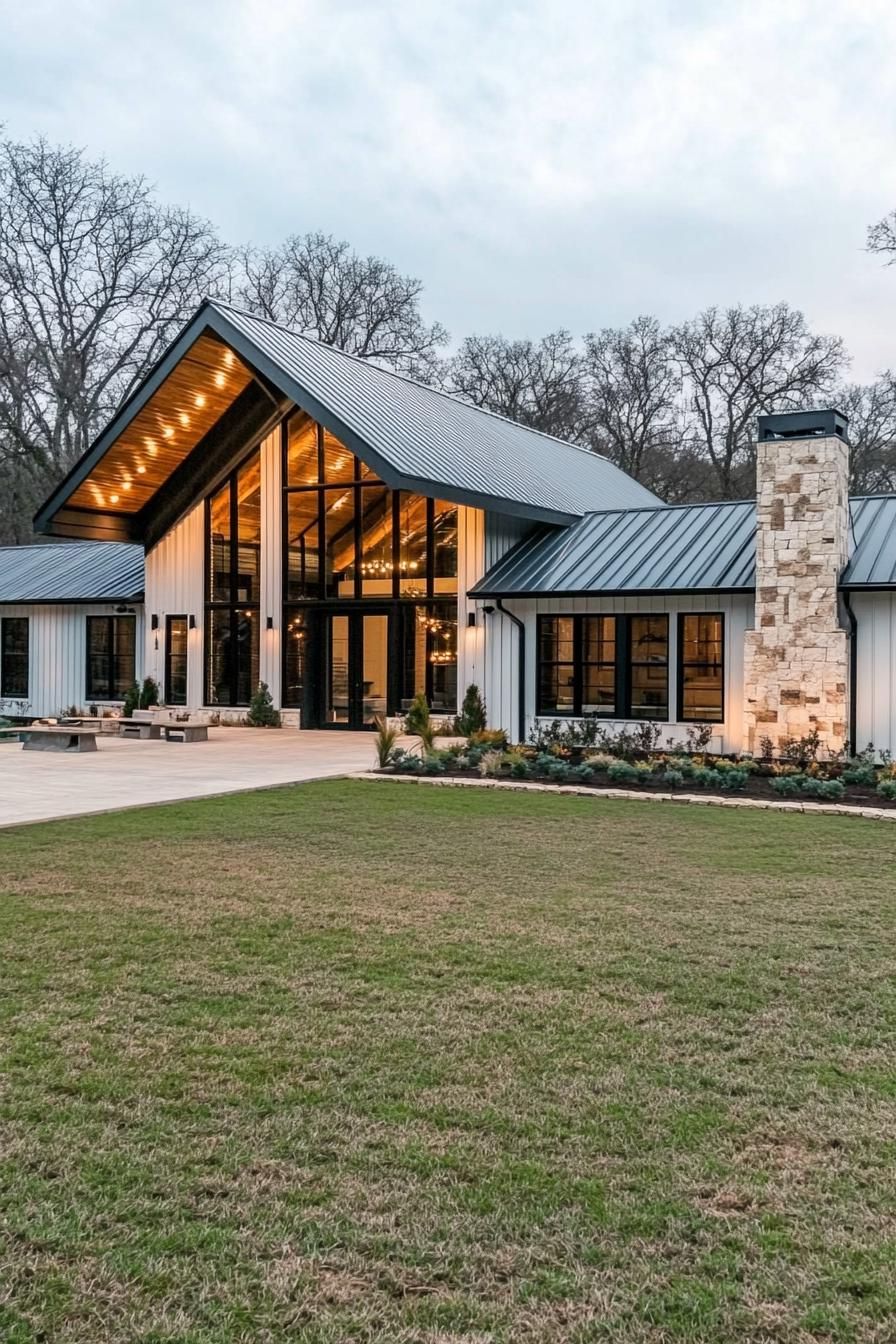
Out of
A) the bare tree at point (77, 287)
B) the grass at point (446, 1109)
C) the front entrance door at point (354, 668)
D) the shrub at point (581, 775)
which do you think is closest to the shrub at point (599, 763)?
the shrub at point (581, 775)

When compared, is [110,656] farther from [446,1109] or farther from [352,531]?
[446,1109]

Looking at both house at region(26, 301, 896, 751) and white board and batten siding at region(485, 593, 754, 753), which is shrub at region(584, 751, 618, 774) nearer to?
house at region(26, 301, 896, 751)

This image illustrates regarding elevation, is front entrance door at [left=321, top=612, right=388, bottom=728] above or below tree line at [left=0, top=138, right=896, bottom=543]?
below

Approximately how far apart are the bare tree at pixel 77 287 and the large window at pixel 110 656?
14048 millimetres

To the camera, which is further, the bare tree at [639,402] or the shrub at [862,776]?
the bare tree at [639,402]

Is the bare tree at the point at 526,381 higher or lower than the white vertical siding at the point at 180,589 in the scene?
higher

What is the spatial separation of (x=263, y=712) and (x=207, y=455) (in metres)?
4.73

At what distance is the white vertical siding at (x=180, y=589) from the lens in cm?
1911

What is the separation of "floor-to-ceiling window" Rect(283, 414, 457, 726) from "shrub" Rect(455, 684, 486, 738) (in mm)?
461

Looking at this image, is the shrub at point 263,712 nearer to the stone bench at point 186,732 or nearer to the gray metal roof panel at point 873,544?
the stone bench at point 186,732

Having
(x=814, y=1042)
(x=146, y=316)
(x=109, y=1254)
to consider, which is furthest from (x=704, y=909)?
(x=146, y=316)

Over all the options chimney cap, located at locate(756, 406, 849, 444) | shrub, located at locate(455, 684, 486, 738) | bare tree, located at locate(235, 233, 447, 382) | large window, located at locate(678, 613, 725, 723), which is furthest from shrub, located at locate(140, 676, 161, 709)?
bare tree, located at locate(235, 233, 447, 382)

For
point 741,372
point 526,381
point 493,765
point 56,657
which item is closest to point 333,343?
point 526,381

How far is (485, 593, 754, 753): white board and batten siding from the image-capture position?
46.3ft
